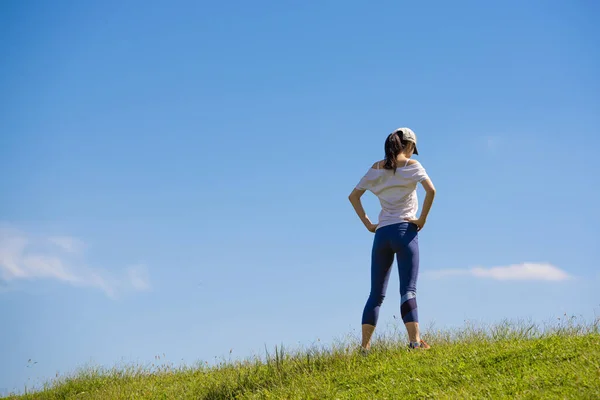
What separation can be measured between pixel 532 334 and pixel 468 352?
5.89ft

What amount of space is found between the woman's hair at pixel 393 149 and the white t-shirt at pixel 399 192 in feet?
0.30

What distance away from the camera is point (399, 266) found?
28.4ft

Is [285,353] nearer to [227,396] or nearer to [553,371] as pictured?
[227,396]

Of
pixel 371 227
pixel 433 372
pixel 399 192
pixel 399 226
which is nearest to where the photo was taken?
pixel 433 372

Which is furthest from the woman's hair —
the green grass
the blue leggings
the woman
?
the green grass

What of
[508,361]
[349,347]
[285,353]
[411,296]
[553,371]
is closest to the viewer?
[553,371]

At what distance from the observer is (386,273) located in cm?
891

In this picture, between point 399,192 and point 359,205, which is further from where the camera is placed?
point 359,205

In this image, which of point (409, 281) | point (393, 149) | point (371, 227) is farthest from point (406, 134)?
point (409, 281)

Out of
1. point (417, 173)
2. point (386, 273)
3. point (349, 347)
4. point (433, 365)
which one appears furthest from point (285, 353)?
point (417, 173)

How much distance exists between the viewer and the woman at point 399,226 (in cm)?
859

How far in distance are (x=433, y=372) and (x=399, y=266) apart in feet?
5.70

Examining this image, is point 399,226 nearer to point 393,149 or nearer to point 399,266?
point 399,266

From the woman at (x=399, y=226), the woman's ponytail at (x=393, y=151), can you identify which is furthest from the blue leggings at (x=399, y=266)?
the woman's ponytail at (x=393, y=151)
